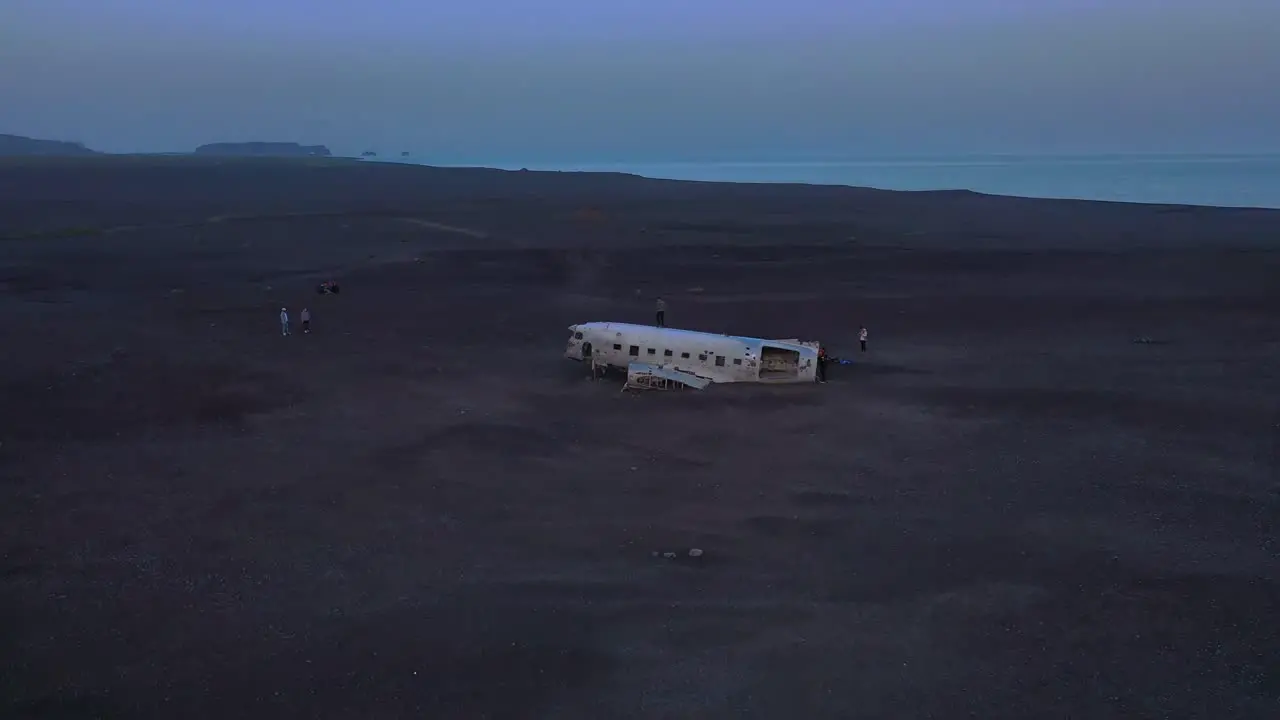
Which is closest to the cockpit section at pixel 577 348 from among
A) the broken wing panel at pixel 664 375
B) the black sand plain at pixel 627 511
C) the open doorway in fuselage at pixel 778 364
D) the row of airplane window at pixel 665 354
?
the black sand plain at pixel 627 511

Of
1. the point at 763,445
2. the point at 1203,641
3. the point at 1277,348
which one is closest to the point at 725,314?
the point at 763,445

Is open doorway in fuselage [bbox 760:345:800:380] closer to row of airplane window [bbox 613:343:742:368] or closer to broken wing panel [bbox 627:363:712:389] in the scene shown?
row of airplane window [bbox 613:343:742:368]

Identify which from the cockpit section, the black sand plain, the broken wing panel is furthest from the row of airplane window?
the black sand plain

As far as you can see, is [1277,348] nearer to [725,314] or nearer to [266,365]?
[725,314]

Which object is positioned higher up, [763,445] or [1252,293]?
[1252,293]

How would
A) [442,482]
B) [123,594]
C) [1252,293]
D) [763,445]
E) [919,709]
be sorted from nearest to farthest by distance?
[919,709], [123,594], [442,482], [763,445], [1252,293]

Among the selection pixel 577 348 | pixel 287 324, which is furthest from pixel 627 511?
pixel 287 324
